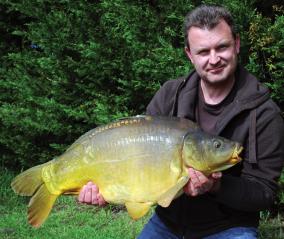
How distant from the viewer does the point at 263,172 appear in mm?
3439

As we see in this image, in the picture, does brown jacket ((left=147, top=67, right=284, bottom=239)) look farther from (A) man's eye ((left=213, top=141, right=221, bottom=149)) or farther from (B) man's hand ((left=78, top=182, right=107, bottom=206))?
(B) man's hand ((left=78, top=182, right=107, bottom=206))

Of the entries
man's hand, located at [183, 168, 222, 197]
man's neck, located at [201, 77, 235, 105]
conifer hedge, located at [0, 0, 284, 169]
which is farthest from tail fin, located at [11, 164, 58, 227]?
conifer hedge, located at [0, 0, 284, 169]

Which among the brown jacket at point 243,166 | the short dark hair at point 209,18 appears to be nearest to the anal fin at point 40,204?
the brown jacket at point 243,166

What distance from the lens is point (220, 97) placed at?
354 cm

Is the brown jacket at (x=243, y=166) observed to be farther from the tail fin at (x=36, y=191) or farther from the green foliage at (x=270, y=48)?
the green foliage at (x=270, y=48)

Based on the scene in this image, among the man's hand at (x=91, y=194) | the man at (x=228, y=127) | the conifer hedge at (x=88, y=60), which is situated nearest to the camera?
the man's hand at (x=91, y=194)

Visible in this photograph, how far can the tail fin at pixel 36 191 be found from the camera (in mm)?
3389

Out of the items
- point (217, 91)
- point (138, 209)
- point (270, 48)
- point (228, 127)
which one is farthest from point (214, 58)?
point (270, 48)

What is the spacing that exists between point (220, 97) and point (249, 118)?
22 cm

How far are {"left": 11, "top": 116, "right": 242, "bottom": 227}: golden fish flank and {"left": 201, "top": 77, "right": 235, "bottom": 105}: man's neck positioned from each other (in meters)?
0.41

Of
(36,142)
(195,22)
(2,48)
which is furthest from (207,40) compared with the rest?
(2,48)

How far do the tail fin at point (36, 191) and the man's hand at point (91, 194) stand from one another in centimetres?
18

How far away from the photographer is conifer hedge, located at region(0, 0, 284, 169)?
5.70 metres

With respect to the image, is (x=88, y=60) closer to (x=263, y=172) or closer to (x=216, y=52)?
(x=216, y=52)
